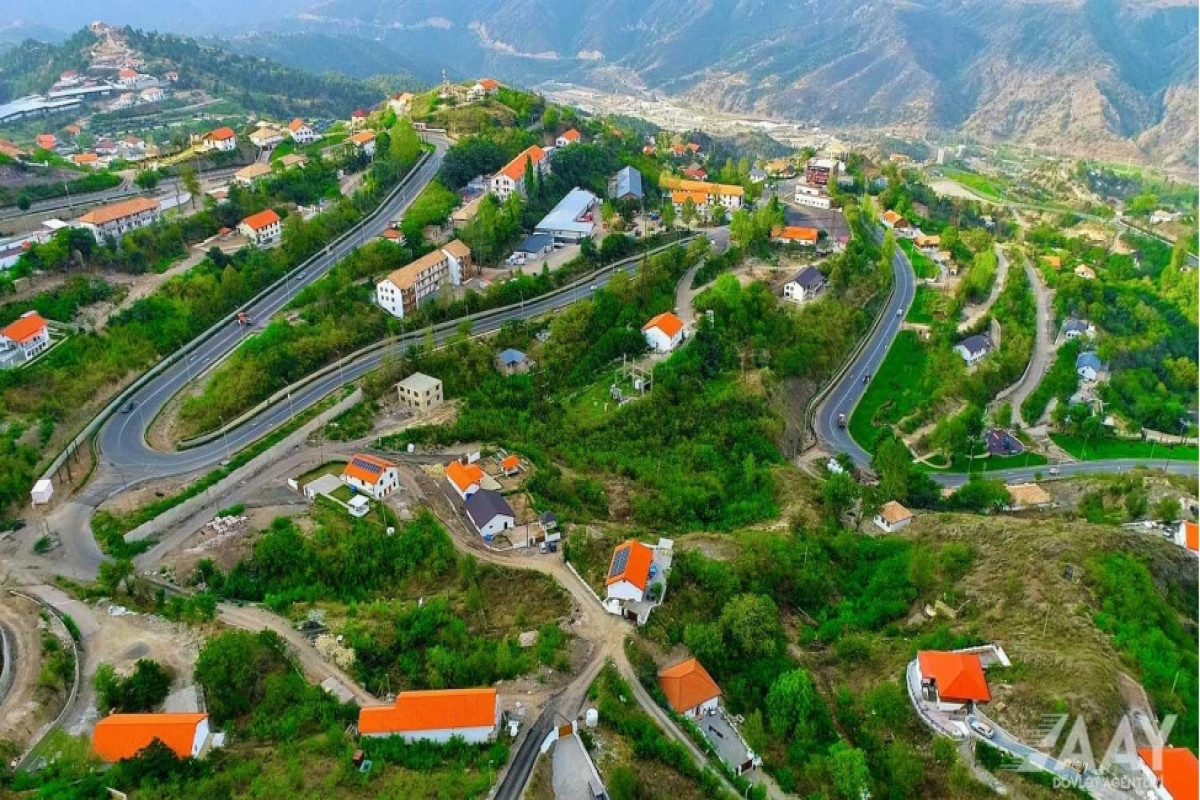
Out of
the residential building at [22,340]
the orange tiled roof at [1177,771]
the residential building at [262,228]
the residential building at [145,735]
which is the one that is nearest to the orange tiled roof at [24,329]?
the residential building at [22,340]

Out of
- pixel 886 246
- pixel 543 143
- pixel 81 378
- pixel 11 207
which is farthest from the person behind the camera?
pixel 543 143

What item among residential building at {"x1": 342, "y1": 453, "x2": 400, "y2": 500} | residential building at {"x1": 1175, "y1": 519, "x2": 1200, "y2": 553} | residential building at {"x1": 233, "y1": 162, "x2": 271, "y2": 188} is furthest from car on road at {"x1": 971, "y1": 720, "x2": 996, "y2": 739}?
residential building at {"x1": 233, "y1": 162, "x2": 271, "y2": 188}

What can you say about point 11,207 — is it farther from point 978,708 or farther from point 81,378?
point 978,708

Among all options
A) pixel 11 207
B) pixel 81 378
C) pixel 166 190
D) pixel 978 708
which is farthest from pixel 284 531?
pixel 166 190

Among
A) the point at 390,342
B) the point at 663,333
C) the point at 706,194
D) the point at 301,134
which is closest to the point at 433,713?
the point at 390,342

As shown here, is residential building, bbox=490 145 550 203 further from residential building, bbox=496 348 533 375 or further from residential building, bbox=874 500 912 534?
residential building, bbox=874 500 912 534
